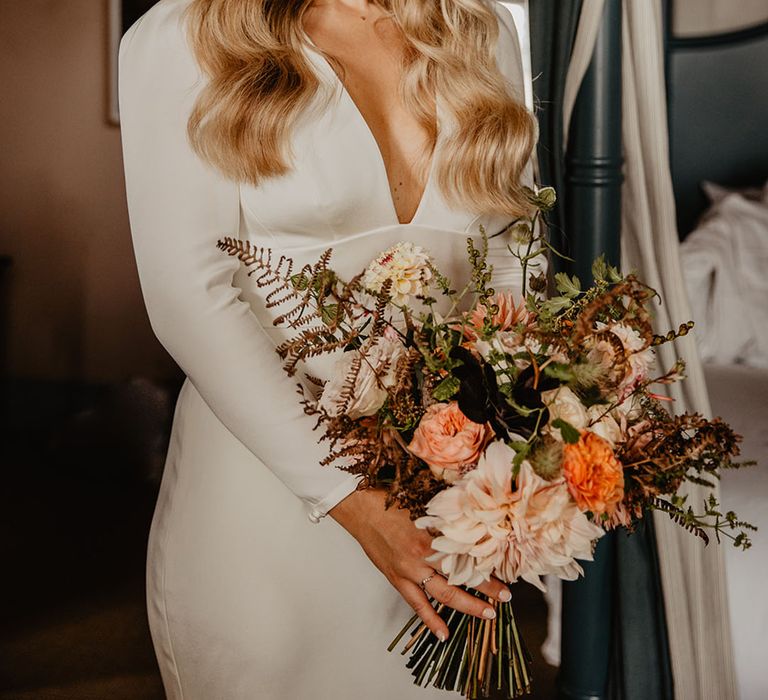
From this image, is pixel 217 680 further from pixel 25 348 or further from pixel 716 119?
pixel 716 119

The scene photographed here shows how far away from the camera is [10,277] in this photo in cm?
256

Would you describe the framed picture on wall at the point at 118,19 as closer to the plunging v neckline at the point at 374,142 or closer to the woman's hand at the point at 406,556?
the plunging v neckline at the point at 374,142

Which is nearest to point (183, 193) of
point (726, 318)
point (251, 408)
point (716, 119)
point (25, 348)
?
point (251, 408)

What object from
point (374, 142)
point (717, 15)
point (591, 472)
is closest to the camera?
point (591, 472)

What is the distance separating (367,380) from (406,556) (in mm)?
268

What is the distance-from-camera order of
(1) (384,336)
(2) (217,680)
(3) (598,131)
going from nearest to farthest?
(1) (384,336) < (2) (217,680) < (3) (598,131)

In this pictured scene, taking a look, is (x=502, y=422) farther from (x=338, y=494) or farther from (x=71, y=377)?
(x=71, y=377)

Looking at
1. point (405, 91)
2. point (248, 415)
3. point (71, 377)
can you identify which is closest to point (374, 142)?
point (405, 91)

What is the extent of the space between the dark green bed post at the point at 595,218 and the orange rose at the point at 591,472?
96 centimetres

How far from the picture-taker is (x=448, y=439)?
2.72 feet

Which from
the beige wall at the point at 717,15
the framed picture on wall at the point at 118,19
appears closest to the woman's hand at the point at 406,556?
the framed picture on wall at the point at 118,19

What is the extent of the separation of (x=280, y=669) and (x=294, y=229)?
616 millimetres

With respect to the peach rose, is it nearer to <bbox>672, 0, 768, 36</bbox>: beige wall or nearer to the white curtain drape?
the white curtain drape

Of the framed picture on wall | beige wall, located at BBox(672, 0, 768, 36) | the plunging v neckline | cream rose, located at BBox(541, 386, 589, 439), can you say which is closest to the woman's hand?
cream rose, located at BBox(541, 386, 589, 439)
